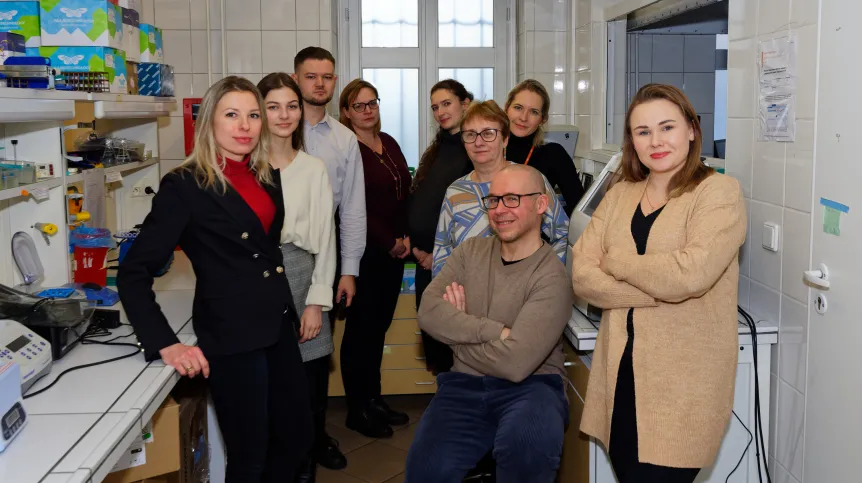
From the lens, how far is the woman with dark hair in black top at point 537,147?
3.24 metres

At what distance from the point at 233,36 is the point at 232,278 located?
2807mm

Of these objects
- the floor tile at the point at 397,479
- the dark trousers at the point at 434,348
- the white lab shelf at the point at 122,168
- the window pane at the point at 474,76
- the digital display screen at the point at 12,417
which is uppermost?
the window pane at the point at 474,76

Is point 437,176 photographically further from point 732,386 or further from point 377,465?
point 732,386

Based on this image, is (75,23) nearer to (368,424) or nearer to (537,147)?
(537,147)

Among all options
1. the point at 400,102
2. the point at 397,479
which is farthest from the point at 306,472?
the point at 400,102

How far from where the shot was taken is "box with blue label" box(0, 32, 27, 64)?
7.96ft

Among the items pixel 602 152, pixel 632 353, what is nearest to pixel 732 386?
pixel 632 353

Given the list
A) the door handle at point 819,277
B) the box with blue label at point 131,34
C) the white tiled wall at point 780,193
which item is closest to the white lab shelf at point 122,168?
the box with blue label at point 131,34

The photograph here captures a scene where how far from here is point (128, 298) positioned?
2016 millimetres

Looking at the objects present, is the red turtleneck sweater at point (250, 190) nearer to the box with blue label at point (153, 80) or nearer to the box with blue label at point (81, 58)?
the box with blue label at point (81, 58)

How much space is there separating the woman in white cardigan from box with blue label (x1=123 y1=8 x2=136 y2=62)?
42.3 inches

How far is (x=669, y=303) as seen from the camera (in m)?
1.99

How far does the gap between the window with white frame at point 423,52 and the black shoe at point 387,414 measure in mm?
1930

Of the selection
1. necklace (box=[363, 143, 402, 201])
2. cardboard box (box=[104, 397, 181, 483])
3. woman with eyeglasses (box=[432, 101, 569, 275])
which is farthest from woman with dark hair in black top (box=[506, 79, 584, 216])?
cardboard box (box=[104, 397, 181, 483])
